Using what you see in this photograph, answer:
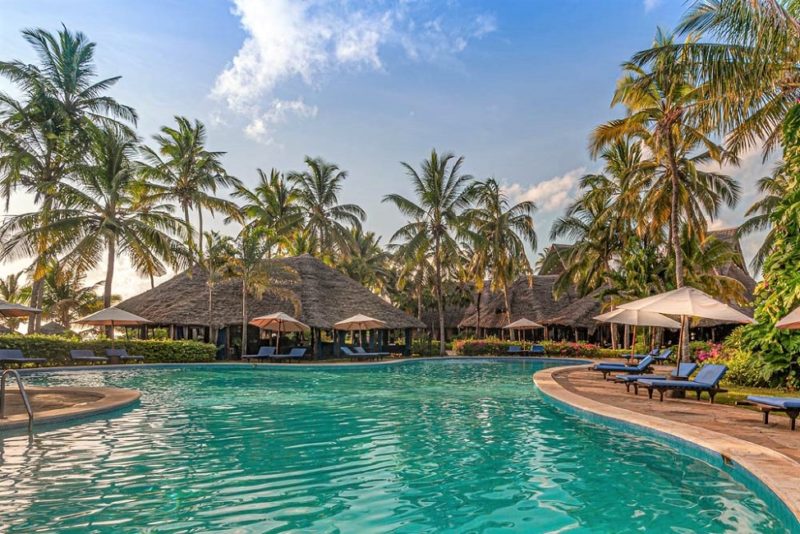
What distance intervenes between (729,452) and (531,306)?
32062 mm

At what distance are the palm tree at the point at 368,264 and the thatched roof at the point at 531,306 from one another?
8.47 m

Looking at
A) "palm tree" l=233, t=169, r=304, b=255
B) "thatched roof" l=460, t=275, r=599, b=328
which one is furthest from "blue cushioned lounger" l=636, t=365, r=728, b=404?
"palm tree" l=233, t=169, r=304, b=255

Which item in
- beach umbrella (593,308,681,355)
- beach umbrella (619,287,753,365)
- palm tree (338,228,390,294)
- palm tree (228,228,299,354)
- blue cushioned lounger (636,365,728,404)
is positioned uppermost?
palm tree (338,228,390,294)

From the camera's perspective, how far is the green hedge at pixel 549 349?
27484 millimetres

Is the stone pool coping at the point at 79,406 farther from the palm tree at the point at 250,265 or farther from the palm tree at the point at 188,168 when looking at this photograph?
the palm tree at the point at 188,168

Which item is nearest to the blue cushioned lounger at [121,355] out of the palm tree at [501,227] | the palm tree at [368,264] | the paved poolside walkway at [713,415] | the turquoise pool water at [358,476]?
the turquoise pool water at [358,476]

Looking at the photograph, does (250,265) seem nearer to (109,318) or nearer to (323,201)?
(109,318)

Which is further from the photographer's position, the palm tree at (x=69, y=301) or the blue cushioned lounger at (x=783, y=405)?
the palm tree at (x=69, y=301)

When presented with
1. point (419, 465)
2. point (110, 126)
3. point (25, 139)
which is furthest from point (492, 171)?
point (419, 465)

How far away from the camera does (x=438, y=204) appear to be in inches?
1117

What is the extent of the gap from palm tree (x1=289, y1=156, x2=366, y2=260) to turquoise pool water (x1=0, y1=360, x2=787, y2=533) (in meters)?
24.2

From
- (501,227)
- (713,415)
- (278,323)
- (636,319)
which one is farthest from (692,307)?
(501,227)

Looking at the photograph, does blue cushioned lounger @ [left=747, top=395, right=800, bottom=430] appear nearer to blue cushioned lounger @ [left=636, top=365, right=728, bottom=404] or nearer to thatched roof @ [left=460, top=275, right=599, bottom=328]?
blue cushioned lounger @ [left=636, top=365, right=728, bottom=404]

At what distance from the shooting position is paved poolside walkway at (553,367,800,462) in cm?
642
